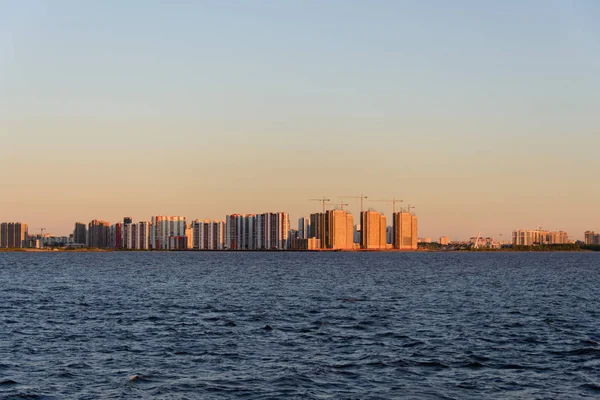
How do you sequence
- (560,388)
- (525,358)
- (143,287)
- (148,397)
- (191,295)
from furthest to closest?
(143,287)
(191,295)
(525,358)
(560,388)
(148,397)

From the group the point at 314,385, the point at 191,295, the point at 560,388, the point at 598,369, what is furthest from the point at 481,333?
the point at 191,295

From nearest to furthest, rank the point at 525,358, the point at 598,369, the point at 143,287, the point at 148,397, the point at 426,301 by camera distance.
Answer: the point at 148,397
the point at 598,369
the point at 525,358
the point at 426,301
the point at 143,287

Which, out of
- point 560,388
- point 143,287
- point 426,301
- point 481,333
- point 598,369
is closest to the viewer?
point 560,388

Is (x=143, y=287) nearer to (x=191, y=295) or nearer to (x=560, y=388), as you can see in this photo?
(x=191, y=295)

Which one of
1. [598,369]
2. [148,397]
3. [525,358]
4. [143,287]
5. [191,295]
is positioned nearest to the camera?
[148,397]

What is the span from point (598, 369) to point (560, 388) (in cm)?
569

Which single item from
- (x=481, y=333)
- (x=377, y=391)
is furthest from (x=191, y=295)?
(x=377, y=391)

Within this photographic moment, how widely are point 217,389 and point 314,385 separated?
176 inches

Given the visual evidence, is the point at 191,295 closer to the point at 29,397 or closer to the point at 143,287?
the point at 143,287

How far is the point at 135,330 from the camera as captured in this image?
172ft

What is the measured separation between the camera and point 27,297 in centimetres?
8369

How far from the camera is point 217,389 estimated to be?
109ft

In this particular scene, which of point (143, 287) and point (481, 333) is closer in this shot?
point (481, 333)

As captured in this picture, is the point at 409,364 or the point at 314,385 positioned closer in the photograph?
the point at 314,385
